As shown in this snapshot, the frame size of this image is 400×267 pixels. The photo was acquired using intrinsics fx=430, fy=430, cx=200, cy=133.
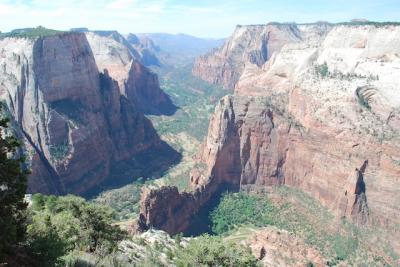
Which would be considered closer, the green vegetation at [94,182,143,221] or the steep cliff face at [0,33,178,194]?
the green vegetation at [94,182,143,221]

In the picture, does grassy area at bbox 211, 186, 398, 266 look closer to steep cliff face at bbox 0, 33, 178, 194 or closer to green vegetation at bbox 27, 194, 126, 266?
green vegetation at bbox 27, 194, 126, 266

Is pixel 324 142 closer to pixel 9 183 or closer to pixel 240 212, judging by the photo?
pixel 240 212

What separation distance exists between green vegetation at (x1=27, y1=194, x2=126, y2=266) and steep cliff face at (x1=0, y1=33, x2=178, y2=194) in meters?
44.6

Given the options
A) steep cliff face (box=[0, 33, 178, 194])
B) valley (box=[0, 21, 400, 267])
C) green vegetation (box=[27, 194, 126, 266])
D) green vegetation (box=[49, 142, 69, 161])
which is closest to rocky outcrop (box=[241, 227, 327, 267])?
valley (box=[0, 21, 400, 267])

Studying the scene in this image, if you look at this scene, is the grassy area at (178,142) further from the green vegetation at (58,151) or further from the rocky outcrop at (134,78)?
the green vegetation at (58,151)

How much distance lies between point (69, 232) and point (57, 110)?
2517 inches

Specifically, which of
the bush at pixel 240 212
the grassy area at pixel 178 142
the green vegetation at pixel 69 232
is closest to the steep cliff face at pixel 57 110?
the grassy area at pixel 178 142

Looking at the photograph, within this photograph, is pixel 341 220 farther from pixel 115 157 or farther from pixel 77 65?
pixel 77 65

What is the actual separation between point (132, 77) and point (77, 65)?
209 ft

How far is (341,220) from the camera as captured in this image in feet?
226

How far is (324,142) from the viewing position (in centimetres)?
7394

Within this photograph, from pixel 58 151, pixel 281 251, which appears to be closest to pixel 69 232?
pixel 281 251

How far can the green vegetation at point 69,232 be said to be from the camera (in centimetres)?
2414

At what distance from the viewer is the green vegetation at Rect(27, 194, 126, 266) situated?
24.1m
